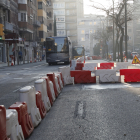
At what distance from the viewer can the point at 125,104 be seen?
8.04 meters

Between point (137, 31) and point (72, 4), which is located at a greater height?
point (72, 4)

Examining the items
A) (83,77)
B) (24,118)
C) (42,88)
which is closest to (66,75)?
(83,77)

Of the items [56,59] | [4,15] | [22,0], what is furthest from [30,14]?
[56,59]

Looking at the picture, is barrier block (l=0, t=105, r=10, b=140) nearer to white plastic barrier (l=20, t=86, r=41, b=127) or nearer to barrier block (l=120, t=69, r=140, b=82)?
white plastic barrier (l=20, t=86, r=41, b=127)

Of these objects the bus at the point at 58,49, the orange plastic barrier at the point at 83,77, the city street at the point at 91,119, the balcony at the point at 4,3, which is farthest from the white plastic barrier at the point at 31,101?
the balcony at the point at 4,3

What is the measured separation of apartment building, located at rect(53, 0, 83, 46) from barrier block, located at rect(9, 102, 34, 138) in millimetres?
138387

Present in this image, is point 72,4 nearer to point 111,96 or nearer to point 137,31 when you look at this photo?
point 137,31

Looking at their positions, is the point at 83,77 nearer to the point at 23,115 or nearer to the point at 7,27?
the point at 23,115

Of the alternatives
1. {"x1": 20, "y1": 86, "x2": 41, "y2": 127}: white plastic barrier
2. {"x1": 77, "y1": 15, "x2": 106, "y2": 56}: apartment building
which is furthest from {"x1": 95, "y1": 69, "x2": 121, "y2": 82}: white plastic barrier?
{"x1": 77, "y1": 15, "x2": 106, "y2": 56}: apartment building

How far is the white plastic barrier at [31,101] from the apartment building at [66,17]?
13771 cm

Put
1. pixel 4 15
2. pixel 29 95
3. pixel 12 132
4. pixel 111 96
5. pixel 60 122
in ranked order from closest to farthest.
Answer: pixel 12 132, pixel 29 95, pixel 60 122, pixel 111 96, pixel 4 15

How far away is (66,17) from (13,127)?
5553 inches

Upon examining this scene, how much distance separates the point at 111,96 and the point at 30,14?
5662 cm

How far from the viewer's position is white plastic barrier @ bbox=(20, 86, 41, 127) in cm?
560
